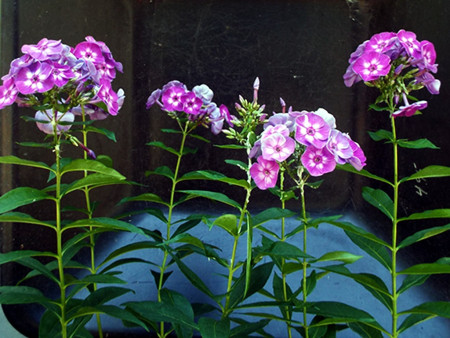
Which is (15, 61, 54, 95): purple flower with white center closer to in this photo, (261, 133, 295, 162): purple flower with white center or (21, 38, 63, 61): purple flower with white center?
(21, 38, 63, 61): purple flower with white center

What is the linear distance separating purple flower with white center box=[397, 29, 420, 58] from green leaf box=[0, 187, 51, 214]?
750mm

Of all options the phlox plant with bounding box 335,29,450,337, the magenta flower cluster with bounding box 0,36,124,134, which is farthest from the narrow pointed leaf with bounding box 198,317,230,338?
the magenta flower cluster with bounding box 0,36,124,134

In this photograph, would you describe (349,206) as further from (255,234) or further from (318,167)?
(318,167)

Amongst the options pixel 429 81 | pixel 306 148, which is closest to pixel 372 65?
pixel 429 81

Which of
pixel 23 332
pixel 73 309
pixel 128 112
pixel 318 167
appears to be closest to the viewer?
pixel 318 167

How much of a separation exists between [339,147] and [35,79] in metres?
0.55

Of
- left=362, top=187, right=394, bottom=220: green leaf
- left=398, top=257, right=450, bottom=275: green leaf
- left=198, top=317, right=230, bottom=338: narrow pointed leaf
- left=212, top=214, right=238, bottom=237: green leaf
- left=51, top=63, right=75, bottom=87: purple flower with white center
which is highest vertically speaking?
left=51, top=63, right=75, bottom=87: purple flower with white center

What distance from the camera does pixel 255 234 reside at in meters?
1.65

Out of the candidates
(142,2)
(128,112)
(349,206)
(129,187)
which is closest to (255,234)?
(349,206)

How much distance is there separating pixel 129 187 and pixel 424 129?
82 cm

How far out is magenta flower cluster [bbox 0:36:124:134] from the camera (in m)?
1.06

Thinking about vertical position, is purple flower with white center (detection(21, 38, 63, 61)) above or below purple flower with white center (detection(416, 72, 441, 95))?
above

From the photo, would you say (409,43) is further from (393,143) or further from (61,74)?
(61,74)

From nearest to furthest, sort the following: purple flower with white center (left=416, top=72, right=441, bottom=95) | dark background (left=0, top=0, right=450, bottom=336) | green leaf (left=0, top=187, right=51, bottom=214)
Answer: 1. green leaf (left=0, top=187, right=51, bottom=214)
2. purple flower with white center (left=416, top=72, right=441, bottom=95)
3. dark background (left=0, top=0, right=450, bottom=336)
